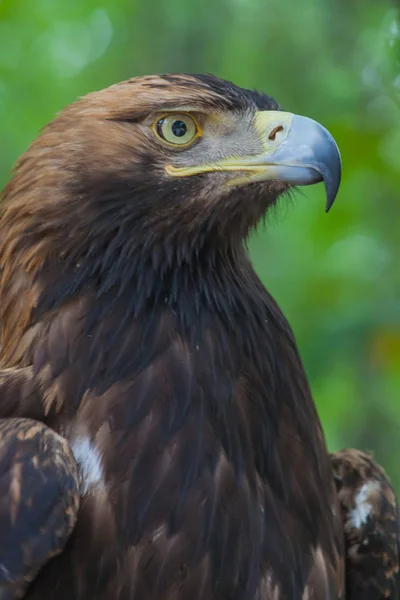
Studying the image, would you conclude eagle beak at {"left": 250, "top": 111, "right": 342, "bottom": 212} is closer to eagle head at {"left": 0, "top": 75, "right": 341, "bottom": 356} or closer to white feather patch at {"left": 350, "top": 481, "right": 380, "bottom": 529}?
eagle head at {"left": 0, "top": 75, "right": 341, "bottom": 356}

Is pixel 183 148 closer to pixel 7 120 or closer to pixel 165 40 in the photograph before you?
pixel 165 40

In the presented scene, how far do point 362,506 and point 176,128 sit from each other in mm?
1396

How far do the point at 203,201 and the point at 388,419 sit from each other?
294 centimetres

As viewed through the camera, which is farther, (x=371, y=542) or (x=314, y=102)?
(x=314, y=102)

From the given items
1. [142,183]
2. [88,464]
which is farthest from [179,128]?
[88,464]

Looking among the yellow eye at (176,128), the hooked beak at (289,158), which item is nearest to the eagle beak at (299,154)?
the hooked beak at (289,158)

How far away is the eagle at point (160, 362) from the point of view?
271 centimetres

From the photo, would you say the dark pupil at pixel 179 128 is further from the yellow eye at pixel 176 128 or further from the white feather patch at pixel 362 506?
the white feather patch at pixel 362 506

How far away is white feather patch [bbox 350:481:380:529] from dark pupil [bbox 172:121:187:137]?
1.35 m

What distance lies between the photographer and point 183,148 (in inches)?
120

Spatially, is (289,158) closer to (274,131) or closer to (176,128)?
(274,131)

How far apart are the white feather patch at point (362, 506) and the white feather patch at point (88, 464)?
1.01m

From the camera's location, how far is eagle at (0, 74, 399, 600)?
2.71 meters

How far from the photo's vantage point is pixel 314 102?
5340 millimetres
